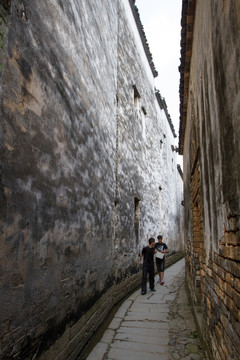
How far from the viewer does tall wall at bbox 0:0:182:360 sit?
1.89 meters

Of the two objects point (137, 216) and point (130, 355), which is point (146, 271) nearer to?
point (137, 216)

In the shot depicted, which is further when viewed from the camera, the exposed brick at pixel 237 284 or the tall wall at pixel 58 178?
the tall wall at pixel 58 178

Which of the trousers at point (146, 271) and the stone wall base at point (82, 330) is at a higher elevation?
the trousers at point (146, 271)

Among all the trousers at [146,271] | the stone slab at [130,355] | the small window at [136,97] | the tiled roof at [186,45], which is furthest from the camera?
the small window at [136,97]

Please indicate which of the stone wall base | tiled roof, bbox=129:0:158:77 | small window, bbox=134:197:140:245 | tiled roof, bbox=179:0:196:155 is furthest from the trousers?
tiled roof, bbox=129:0:158:77

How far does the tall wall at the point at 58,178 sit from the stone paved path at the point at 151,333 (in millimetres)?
310

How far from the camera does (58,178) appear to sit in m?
2.64

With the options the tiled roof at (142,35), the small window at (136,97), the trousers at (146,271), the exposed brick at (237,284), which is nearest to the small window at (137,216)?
the trousers at (146,271)

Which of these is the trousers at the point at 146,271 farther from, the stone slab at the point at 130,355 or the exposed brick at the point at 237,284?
the exposed brick at the point at 237,284

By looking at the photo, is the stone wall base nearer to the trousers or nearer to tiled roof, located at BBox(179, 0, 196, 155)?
the trousers

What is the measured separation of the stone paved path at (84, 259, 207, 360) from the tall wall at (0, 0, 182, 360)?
1.02 ft

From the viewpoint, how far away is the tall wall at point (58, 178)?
1888mm

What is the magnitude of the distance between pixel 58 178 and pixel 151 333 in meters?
2.68

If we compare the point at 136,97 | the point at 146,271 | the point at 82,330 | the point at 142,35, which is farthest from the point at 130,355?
the point at 142,35
